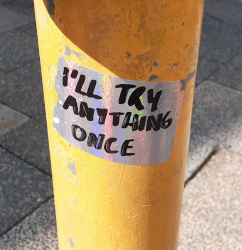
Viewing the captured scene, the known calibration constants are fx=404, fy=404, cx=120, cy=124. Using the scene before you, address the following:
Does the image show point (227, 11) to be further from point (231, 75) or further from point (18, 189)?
point (18, 189)

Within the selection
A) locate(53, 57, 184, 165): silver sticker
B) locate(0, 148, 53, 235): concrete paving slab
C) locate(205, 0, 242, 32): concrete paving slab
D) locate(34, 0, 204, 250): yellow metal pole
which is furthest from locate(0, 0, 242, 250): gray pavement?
locate(53, 57, 184, 165): silver sticker

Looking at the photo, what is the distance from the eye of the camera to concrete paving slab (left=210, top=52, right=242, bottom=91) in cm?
408

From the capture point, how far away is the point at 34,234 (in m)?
2.49

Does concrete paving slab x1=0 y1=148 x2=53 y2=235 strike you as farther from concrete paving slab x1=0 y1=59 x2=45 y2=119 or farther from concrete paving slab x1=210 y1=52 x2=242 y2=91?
concrete paving slab x1=210 y1=52 x2=242 y2=91

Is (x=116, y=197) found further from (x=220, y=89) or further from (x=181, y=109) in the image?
(x=220, y=89)

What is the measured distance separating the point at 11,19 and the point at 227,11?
2.94m

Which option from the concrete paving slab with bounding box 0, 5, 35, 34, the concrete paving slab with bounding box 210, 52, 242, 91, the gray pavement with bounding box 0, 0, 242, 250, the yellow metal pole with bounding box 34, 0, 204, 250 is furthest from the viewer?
the concrete paving slab with bounding box 0, 5, 35, 34

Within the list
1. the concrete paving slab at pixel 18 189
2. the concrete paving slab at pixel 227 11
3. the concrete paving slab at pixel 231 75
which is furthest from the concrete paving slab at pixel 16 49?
the concrete paving slab at pixel 227 11

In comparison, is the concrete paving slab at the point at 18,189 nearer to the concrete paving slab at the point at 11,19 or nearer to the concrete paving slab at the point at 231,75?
the concrete paving slab at the point at 231,75

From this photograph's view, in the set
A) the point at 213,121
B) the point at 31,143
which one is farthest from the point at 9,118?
the point at 213,121

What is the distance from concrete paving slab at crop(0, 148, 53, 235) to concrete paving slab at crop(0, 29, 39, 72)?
58.1 inches

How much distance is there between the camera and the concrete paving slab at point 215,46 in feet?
14.3

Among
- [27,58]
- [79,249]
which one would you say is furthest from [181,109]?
[27,58]

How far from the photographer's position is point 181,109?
1.28 metres
